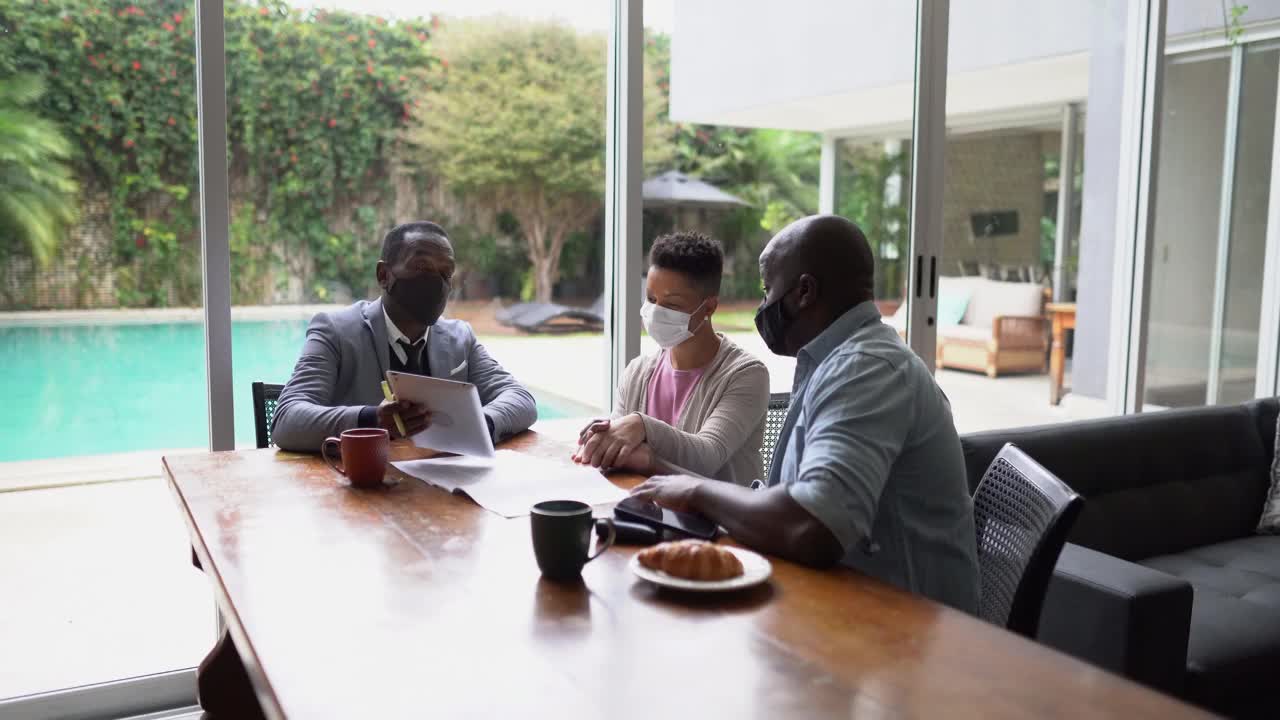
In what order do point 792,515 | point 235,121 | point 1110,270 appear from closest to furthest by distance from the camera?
point 792,515 < point 235,121 < point 1110,270

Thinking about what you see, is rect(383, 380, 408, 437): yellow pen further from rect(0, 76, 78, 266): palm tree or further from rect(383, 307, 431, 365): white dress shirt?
rect(0, 76, 78, 266): palm tree

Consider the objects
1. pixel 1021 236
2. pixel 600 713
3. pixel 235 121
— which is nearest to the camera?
pixel 600 713

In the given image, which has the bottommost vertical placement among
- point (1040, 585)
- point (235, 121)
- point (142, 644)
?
point (142, 644)

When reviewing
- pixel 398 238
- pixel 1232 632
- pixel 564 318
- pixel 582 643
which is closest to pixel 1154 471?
pixel 1232 632

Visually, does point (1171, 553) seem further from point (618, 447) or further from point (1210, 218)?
point (1210, 218)

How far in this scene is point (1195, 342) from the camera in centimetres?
492

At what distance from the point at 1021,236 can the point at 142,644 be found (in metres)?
5.72

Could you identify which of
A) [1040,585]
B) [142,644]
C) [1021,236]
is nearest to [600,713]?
[1040,585]

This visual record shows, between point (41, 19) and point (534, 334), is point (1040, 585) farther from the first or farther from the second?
point (41, 19)

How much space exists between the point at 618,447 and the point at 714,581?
80 cm

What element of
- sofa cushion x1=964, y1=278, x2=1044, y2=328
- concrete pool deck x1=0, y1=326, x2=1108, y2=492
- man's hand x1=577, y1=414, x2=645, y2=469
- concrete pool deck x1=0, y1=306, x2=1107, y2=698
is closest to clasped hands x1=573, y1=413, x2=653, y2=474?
man's hand x1=577, y1=414, x2=645, y2=469

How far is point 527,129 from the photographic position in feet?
10.4

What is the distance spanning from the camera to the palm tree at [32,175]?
8.27ft

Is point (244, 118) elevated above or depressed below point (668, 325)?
above
